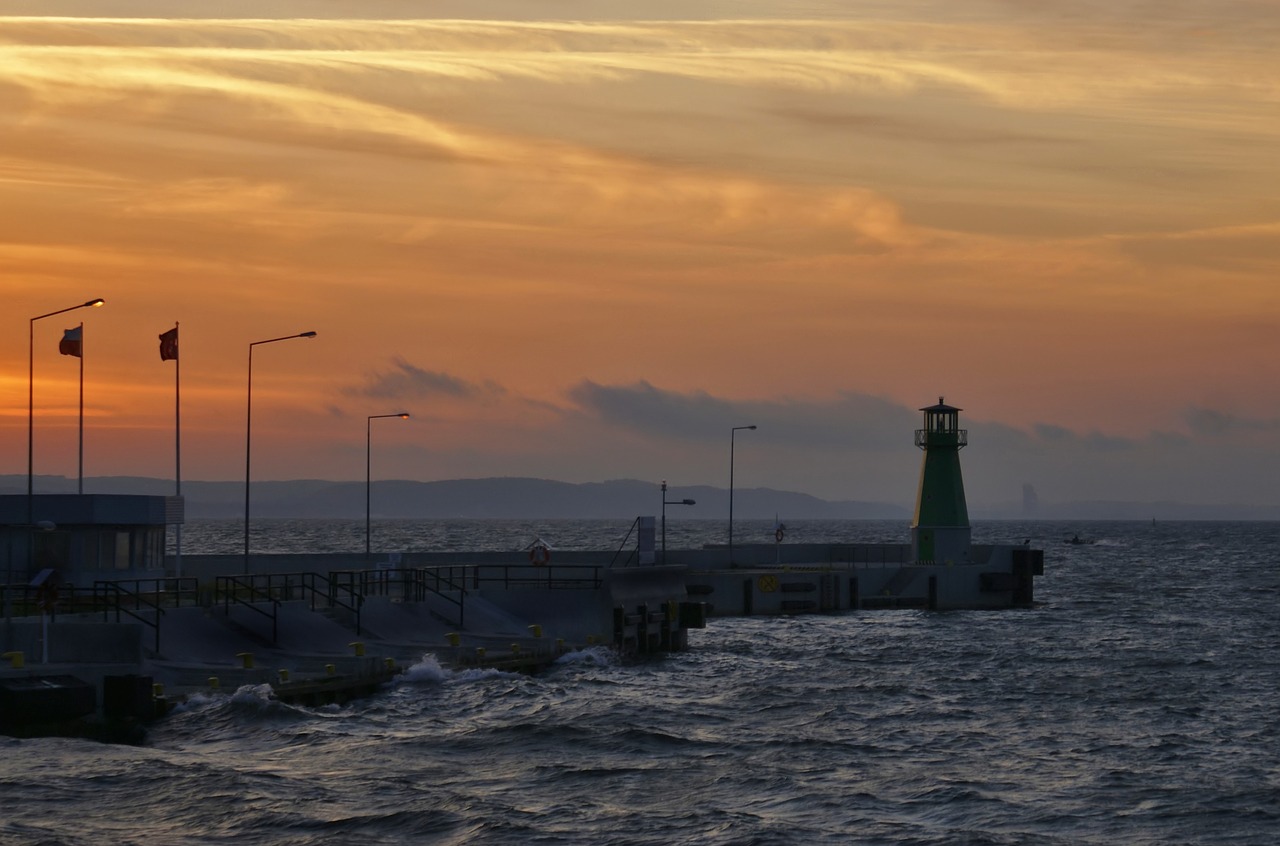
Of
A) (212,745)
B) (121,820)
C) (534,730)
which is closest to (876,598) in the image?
(534,730)

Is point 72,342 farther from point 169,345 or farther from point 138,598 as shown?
point 138,598

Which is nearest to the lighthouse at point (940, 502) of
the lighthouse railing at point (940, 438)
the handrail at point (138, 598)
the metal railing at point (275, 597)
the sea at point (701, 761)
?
the lighthouse railing at point (940, 438)

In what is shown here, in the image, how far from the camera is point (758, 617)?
7431cm

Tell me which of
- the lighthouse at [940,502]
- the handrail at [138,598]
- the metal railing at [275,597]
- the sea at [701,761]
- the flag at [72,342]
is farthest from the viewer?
the lighthouse at [940,502]

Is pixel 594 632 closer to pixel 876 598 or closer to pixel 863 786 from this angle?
pixel 863 786

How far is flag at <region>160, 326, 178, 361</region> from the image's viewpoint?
168 feet

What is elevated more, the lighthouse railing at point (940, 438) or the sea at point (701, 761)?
the lighthouse railing at point (940, 438)

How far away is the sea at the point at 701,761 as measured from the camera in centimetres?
2725

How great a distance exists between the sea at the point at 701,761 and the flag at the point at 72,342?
1470 cm

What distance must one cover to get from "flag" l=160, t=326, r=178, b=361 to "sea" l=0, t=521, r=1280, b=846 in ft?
47.8

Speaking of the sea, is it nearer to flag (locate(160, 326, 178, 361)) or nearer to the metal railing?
the metal railing

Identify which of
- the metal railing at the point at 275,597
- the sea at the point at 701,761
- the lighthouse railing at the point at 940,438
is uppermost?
the lighthouse railing at the point at 940,438

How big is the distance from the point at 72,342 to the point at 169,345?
3641 mm

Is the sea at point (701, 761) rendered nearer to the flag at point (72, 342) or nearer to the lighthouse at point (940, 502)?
the flag at point (72, 342)
